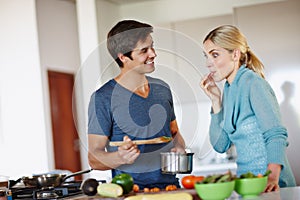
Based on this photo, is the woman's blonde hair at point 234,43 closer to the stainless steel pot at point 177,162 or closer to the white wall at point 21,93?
Answer: the stainless steel pot at point 177,162

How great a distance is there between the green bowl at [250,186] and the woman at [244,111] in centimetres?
22

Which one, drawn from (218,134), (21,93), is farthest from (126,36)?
(21,93)

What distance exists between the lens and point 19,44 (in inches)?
237

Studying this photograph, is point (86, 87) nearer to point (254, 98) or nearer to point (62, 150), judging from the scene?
point (254, 98)

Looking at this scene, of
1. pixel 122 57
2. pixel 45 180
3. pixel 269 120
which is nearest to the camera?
pixel 269 120

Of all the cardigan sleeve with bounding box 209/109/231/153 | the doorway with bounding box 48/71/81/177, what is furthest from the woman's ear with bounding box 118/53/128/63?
the doorway with bounding box 48/71/81/177

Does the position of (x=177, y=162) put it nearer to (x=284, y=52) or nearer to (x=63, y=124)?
(x=284, y=52)

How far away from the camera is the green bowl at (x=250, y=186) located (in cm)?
218

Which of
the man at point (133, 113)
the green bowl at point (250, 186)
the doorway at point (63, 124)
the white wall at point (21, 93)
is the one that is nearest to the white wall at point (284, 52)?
the white wall at point (21, 93)

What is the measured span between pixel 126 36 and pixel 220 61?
455 millimetres

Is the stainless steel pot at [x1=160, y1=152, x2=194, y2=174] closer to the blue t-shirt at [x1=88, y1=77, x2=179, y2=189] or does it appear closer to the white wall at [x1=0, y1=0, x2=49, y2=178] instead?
the blue t-shirt at [x1=88, y1=77, x2=179, y2=189]

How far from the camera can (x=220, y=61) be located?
2896 mm

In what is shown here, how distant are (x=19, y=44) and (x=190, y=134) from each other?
3525 mm

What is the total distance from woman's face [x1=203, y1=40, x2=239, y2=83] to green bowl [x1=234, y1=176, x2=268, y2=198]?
0.76 meters
